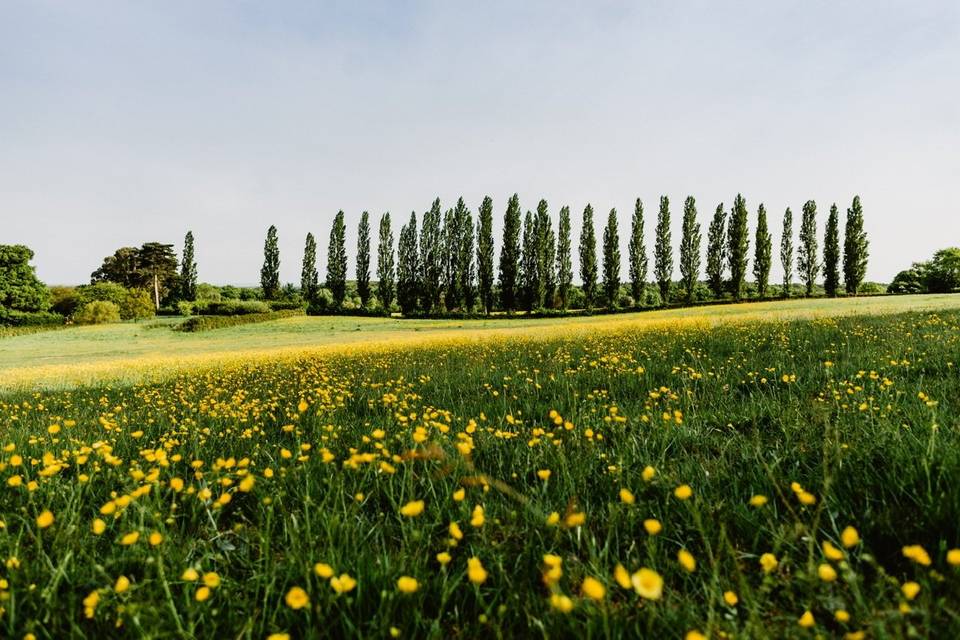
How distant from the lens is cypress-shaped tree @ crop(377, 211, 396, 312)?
2092 inches

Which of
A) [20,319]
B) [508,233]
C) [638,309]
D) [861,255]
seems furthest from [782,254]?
[20,319]

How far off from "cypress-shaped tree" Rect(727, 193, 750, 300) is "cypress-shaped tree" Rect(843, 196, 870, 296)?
9.52 m

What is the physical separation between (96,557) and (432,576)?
4.67ft

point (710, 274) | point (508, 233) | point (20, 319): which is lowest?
point (20, 319)

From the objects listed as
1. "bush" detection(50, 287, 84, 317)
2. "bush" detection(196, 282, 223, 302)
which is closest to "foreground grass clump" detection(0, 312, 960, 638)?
"bush" detection(50, 287, 84, 317)

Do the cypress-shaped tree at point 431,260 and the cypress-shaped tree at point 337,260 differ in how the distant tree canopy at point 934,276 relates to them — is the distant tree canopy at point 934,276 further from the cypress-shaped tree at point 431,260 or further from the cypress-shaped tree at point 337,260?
the cypress-shaped tree at point 337,260

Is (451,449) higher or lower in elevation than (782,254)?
lower

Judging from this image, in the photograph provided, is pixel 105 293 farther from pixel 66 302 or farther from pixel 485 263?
pixel 485 263

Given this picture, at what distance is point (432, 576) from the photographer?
166 cm

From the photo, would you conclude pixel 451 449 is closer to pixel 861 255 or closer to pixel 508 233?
pixel 508 233

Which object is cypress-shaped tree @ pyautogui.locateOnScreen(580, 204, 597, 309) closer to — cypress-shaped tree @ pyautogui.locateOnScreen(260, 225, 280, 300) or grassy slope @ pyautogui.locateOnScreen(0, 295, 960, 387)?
grassy slope @ pyautogui.locateOnScreen(0, 295, 960, 387)

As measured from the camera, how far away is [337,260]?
55438 millimetres

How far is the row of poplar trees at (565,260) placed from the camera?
46.2 m

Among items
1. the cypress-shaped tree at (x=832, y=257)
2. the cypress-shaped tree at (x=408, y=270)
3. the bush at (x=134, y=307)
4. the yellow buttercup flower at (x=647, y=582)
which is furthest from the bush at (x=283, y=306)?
the cypress-shaped tree at (x=832, y=257)
